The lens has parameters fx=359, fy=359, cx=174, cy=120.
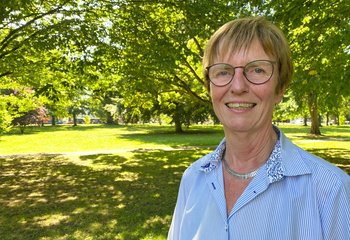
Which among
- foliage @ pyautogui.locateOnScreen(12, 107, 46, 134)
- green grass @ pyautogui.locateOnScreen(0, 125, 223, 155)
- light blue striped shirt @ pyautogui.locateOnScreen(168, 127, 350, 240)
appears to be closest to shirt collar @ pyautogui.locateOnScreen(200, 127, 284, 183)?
light blue striped shirt @ pyautogui.locateOnScreen(168, 127, 350, 240)

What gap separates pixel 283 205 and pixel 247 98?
0.52 metres

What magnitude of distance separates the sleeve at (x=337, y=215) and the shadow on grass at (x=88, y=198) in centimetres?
467

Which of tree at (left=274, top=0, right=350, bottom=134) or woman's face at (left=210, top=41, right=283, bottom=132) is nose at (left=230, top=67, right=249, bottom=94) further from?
tree at (left=274, top=0, right=350, bottom=134)

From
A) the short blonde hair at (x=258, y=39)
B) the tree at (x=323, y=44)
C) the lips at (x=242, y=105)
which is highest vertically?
the tree at (x=323, y=44)

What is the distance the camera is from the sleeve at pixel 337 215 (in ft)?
4.57

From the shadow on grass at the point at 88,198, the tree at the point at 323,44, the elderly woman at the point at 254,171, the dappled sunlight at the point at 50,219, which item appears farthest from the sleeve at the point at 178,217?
the tree at the point at 323,44

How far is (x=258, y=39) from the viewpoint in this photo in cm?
168

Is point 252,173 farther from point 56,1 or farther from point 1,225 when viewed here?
point 56,1

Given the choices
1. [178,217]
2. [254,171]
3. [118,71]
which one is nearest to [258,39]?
[254,171]

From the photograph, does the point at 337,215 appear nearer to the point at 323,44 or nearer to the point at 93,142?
the point at 323,44

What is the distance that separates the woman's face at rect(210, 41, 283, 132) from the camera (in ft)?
5.55

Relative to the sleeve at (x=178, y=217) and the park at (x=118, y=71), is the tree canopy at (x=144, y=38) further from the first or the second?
the sleeve at (x=178, y=217)

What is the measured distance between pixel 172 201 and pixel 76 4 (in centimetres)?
724

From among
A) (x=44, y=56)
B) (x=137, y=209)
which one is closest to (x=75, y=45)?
(x=44, y=56)
